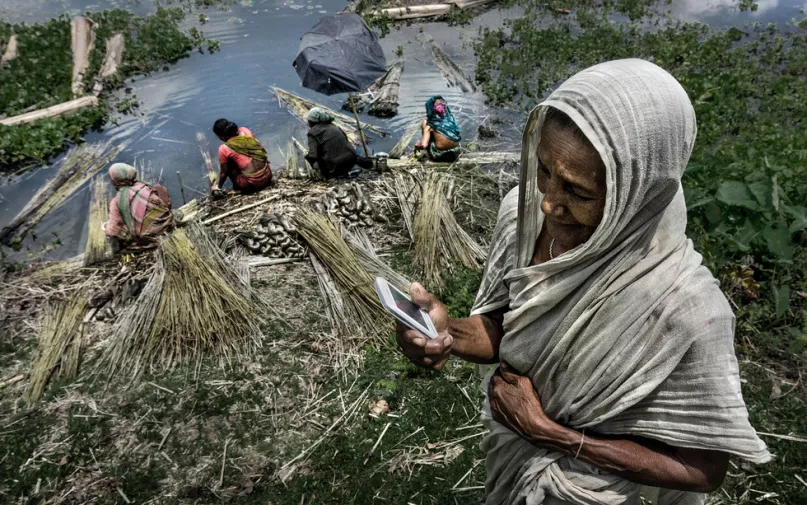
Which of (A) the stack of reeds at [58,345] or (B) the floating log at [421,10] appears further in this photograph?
(B) the floating log at [421,10]

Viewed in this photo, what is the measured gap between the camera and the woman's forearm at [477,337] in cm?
153

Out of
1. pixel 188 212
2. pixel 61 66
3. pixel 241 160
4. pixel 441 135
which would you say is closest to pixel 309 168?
pixel 241 160

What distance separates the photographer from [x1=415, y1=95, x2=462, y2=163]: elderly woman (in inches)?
255

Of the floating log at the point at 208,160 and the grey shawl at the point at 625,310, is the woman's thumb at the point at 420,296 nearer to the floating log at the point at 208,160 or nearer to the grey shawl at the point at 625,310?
the grey shawl at the point at 625,310

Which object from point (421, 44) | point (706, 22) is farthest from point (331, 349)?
point (706, 22)

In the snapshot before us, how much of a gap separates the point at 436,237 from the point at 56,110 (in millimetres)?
6998

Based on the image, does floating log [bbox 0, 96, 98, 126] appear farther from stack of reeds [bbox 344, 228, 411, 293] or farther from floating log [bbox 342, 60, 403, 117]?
stack of reeds [bbox 344, 228, 411, 293]

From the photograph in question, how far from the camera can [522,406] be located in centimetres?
136

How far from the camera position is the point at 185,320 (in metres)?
3.99

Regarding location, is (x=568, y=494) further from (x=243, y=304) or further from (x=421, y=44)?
(x=421, y=44)

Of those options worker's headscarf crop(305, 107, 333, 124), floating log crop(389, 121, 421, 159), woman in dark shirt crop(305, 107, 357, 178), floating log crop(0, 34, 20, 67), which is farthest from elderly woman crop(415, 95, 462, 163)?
floating log crop(0, 34, 20, 67)

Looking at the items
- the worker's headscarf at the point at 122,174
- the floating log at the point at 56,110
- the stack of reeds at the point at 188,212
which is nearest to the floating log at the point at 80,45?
the floating log at the point at 56,110

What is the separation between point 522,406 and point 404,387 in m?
2.40

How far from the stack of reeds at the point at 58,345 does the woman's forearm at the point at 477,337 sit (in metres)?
3.80
